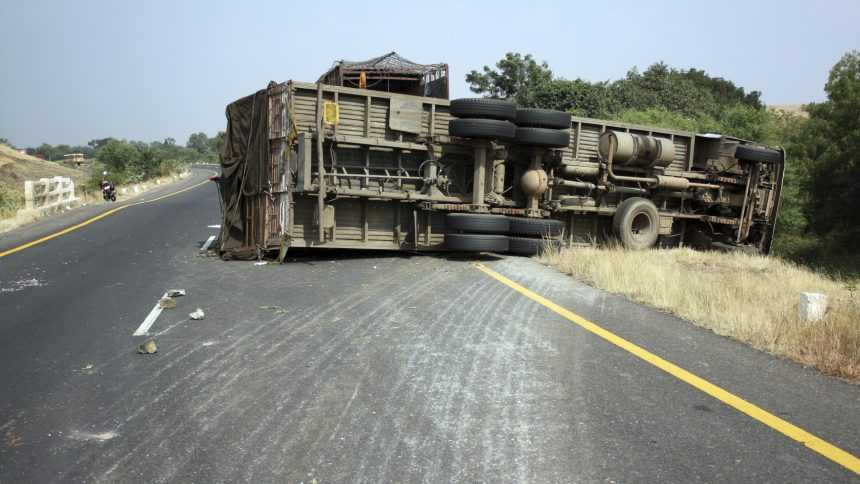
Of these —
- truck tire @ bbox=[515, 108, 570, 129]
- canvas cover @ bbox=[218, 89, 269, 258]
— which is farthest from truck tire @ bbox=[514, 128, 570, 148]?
canvas cover @ bbox=[218, 89, 269, 258]

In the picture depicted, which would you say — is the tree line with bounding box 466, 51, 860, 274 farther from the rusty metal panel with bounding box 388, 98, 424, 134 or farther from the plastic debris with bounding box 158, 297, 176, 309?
the plastic debris with bounding box 158, 297, 176, 309

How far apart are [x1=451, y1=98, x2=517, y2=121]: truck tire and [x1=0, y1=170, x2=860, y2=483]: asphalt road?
4.27 meters

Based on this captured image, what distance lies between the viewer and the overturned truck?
10672 mm

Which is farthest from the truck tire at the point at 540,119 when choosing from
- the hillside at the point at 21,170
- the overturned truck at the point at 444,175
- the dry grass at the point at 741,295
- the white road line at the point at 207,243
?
the hillside at the point at 21,170

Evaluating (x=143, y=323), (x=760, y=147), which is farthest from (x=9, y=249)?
(x=760, y=147)

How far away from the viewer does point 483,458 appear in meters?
3.40

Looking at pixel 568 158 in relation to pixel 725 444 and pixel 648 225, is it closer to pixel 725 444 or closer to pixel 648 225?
pixel 648 225

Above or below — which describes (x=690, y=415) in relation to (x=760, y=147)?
below

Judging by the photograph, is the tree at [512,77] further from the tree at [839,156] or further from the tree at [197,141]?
the tree at [197,141]

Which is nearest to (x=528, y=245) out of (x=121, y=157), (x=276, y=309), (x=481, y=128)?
(x=481, y=128)

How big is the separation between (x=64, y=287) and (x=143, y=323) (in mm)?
2937

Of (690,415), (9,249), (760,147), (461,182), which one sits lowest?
(9,249)

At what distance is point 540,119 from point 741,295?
17.7 ft

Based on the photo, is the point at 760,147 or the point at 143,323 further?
the point at 760,147
